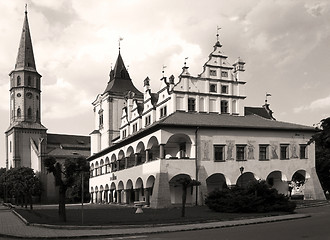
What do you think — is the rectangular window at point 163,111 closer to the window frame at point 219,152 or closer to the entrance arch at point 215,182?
the window frame at point 219,152

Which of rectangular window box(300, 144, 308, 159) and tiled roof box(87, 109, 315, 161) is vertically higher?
tiled roof box(87, 109, 315, 161)

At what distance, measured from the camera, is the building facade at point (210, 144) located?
43688 mm

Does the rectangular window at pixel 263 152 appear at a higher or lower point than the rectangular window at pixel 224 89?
lower

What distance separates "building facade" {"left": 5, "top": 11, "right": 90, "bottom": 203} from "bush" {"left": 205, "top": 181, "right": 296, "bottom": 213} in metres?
80.1

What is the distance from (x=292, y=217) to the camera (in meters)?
26.8

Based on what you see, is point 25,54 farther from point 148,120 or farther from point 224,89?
point 224,89

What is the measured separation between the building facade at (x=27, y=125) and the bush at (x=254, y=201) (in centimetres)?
8010

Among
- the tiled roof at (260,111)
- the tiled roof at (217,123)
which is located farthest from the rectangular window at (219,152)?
the tiled roof at (260,111)

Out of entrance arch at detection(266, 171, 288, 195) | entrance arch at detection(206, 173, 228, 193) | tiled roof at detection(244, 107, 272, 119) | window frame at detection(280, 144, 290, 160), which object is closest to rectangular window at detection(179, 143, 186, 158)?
entrance arch at detection(206, 173, 228, 193)

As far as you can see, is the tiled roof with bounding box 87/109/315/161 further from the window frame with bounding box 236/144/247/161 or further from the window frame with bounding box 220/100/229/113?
the window frame with bounding box 236/144/247/161

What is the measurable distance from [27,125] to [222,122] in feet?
250

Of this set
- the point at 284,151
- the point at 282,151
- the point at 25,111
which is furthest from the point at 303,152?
the point at 25,111

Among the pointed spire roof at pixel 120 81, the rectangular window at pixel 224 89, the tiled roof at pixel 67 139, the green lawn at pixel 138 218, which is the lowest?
the green lawn at pixel 138 218

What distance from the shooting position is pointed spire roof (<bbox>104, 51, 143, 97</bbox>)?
3194 inches
